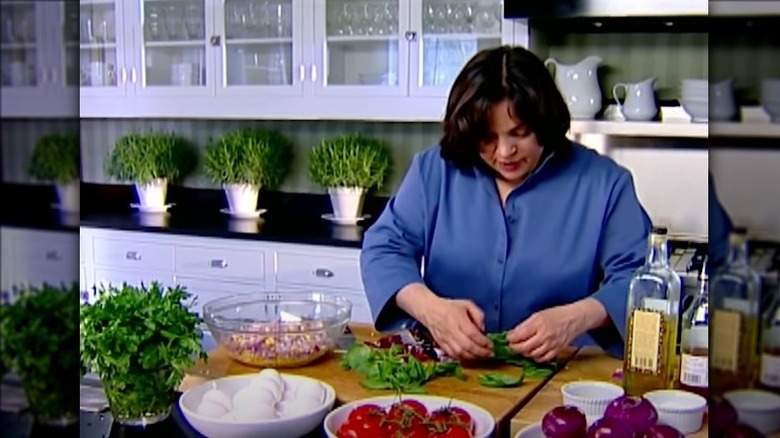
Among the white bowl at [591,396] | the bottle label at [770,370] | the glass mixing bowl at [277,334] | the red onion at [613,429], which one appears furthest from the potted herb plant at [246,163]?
the bottle label at [770,370]

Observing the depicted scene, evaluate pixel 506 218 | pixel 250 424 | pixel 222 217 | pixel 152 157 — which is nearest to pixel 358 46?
pixel 222 217

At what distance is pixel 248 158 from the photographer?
3258mm

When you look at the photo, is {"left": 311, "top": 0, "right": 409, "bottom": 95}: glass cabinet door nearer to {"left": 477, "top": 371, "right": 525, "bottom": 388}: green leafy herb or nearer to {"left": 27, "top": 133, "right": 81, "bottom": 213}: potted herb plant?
{"left": 477, "top": 371, "right": 525, "bottom": 388}: green leafy herb

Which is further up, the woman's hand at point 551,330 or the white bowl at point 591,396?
the woman's hand at point 551,330

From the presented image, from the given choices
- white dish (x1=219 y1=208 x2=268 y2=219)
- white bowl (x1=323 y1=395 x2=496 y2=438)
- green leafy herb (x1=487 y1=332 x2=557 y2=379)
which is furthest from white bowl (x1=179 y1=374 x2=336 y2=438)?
white dish (x1=219 y1=208 x2=268 y2=219)

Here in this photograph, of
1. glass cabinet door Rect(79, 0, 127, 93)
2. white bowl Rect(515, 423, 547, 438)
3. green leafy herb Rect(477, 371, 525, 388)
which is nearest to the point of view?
white bowl Rect(515, 423, 547, 438)

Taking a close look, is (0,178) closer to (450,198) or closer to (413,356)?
(413,356)

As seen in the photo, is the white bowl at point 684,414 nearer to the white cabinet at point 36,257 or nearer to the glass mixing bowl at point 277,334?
the glass mixing bowl at point 277,334

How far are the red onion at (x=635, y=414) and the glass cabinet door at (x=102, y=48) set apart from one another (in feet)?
9.19

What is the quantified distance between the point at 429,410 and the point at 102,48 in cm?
266

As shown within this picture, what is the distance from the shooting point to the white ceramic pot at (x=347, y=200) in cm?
312

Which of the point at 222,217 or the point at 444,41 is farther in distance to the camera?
the point at 222,217

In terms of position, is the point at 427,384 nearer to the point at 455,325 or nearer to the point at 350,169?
the point at 455,325

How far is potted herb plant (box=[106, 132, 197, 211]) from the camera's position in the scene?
3439mm
